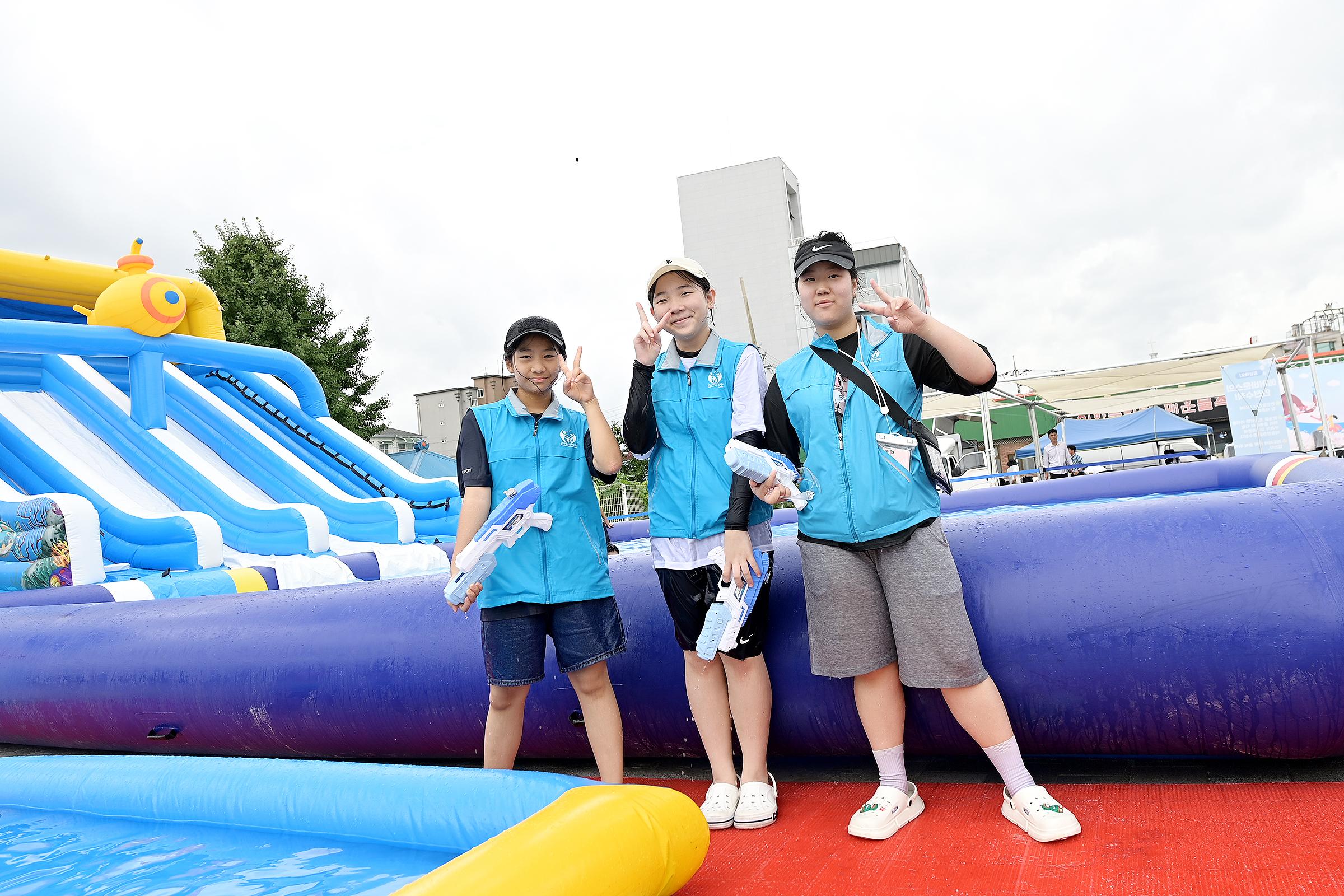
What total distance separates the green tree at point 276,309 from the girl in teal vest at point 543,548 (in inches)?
673

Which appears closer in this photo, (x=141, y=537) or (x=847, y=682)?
(x=847, y=682)

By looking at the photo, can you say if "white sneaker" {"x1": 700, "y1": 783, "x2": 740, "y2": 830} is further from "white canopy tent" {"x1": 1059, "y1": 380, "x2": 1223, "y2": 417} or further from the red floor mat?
"white canopy tent" {"x1": 1059, "y1": 380, "x2": 1223, "y2": 417}

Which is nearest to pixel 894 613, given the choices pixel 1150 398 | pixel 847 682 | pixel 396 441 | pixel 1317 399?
pixel 847 682

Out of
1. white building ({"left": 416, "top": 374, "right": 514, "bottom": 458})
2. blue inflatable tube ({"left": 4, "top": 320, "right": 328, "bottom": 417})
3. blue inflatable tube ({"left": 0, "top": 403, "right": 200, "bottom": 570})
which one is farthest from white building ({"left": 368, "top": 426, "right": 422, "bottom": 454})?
blue inflatable tube ({"left": 0, "top": 403, "right": 200, "bottom": 570})

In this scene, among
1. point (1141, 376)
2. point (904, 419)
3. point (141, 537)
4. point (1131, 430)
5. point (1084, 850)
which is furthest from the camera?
point (1131, 430)

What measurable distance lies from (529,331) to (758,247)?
30.2 m

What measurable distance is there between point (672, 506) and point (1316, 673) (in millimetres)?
1428

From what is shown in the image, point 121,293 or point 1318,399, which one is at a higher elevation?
point 121,293

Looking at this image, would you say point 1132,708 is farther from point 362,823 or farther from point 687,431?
point 362,823

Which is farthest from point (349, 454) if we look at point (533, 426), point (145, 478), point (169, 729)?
point (533, 426)

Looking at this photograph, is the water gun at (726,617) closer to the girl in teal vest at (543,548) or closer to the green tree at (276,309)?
the girl in teal vest at (543,548)

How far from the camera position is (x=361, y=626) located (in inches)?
113

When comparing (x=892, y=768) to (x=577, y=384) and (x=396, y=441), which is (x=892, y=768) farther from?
(x=396, y=441)

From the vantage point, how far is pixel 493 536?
209 cm
